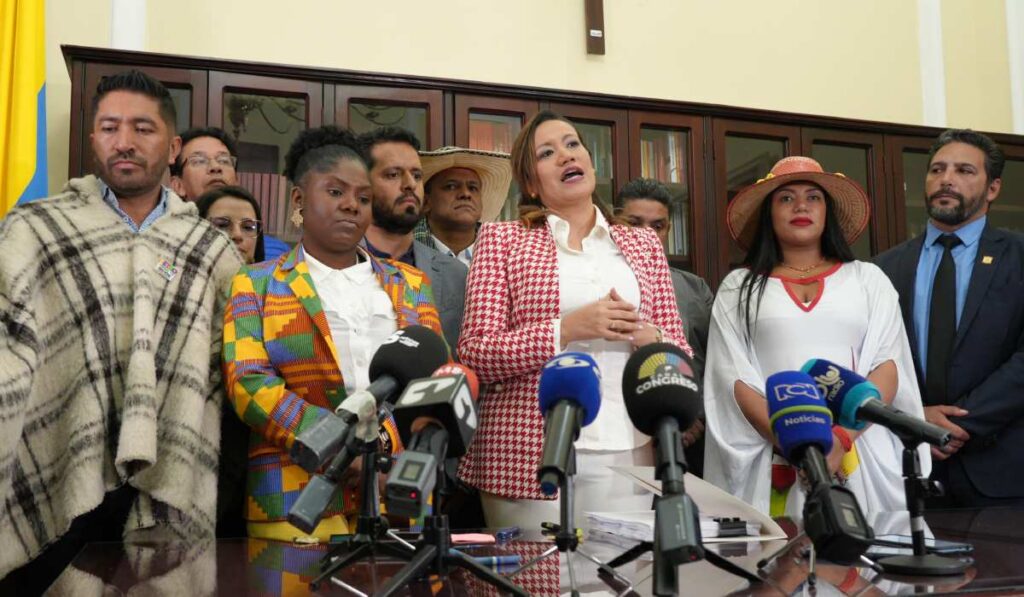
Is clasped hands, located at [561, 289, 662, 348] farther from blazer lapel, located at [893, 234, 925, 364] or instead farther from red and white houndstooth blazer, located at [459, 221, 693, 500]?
blazer lapel, located at [893, 234, 925, 364]

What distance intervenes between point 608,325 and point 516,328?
25 cm

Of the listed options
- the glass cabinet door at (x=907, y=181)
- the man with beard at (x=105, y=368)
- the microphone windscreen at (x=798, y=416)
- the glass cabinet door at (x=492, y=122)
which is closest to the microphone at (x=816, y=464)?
the microphone windscreen at (x=798, y=416)

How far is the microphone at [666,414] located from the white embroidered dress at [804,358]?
151cm

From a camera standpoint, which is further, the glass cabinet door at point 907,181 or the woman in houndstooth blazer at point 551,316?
the glass cabinet door at point 907,181

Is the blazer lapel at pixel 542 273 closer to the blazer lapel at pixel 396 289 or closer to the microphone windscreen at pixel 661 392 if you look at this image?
the blazer lapel at pixel 396 289

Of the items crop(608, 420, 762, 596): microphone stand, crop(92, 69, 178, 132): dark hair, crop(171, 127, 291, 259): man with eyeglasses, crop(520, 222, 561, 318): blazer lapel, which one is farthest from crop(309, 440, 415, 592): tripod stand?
crop(171, 127, 291, 259): man with eyeglasses

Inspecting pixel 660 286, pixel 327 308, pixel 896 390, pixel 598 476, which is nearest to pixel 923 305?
pixel 896 390

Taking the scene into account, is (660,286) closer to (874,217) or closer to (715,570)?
(715,570)

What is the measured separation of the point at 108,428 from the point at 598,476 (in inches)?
40.2

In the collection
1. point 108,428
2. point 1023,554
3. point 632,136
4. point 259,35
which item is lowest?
point 1023,554

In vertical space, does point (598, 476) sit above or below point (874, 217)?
below

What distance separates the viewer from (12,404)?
5.90 ft

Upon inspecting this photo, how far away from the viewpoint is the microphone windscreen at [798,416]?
3.84ft

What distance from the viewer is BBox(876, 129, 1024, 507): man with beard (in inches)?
112
